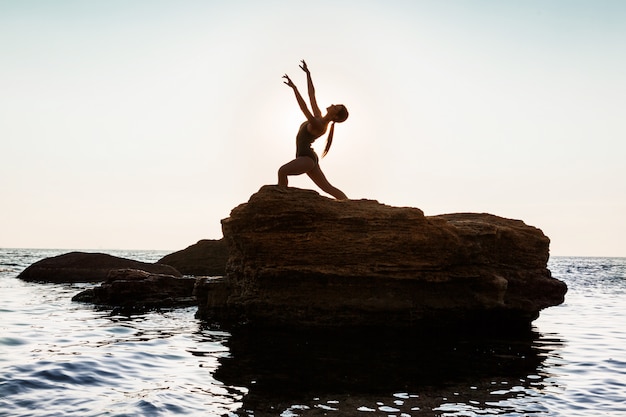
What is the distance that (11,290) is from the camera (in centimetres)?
2648

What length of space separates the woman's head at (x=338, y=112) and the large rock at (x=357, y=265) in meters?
2.00

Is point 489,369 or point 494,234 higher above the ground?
point 494,234

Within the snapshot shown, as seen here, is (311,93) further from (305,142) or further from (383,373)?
(383,373)

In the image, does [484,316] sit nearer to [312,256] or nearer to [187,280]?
[312,256]

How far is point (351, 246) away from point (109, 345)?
19.2 ft

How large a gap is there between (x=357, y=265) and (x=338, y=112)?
3.68m

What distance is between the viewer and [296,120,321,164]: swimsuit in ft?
48.3

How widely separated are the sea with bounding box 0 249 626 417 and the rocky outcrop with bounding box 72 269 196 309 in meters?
3.81

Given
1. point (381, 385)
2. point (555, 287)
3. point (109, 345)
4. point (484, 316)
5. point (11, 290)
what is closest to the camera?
point (381, 385)

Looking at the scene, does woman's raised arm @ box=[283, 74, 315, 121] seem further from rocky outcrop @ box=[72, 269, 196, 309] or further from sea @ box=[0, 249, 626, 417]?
rocky outcrop @ box=[72, 269, 196, 309]

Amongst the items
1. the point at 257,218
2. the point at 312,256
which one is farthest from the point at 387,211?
the point at 257,218

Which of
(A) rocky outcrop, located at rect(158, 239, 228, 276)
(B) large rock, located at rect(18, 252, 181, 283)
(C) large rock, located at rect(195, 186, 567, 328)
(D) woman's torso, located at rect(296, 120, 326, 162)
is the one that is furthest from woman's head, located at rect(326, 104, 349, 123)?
(B) large rock, located at rect(18, 252, 181, 283)

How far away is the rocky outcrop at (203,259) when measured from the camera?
3506cm

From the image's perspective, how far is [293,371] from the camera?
10875 mm
